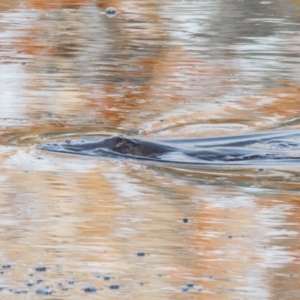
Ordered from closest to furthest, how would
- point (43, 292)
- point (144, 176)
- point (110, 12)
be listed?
point (43, 292)
point (144, 176)
point (110, 12)

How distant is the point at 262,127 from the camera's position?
293 inches

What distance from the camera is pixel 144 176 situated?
19.6 feet

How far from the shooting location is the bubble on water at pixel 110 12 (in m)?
14.5

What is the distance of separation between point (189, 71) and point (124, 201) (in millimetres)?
4581

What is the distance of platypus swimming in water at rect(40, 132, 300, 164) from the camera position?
6523 mm

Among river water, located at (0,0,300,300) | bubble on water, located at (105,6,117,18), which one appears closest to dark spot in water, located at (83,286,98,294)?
river water, located at (0,0,300,300)

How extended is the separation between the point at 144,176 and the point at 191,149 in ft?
2.72

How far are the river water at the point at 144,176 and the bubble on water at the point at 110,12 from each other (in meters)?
1.81

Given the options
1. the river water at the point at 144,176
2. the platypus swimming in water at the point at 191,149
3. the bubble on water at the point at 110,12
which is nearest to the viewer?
the river water at the point at 144,176

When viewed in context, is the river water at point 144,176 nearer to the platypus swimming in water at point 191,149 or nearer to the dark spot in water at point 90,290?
the dark spot in water at point 90,290

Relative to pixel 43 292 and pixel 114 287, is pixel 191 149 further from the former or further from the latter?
pixel 43 292

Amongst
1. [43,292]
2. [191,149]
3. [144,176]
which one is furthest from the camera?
[191,149]

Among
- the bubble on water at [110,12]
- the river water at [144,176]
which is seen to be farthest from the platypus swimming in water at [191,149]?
the bubble on water at [110,12]

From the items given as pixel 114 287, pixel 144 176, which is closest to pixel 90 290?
pixel 114 287
